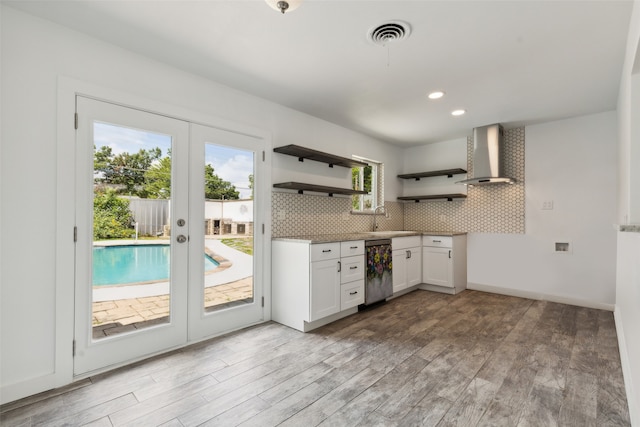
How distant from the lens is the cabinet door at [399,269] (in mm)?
3965

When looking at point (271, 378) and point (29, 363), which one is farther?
point (271, 378)

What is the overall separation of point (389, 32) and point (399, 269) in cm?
287

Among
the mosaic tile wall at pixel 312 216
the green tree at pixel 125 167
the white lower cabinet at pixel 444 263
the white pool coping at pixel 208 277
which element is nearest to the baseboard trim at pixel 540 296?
the white lower cabinet at pixel 444 263

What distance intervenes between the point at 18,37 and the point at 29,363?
2.05 meters

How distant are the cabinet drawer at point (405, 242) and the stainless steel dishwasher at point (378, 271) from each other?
16 centimetres

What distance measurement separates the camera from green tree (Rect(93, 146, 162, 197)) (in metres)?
2.22

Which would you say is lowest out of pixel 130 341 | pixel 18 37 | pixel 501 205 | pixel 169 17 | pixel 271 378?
pixel 271 378

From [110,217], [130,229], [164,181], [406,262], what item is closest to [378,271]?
[406,262]

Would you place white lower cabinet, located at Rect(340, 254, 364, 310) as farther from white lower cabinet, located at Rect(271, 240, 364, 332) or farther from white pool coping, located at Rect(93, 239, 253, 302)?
white pool coping, located at Rect(93, 239, 253, 302)

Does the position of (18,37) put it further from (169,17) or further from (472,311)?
(472,311)

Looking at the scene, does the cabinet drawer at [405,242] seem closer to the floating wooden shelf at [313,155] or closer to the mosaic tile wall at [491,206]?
the mosaic tile wall at [491,206]

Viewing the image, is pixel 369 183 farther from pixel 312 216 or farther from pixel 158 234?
pixel 158 234

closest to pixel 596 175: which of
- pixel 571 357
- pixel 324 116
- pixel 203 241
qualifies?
pixel 571 357

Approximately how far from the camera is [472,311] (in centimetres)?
355
